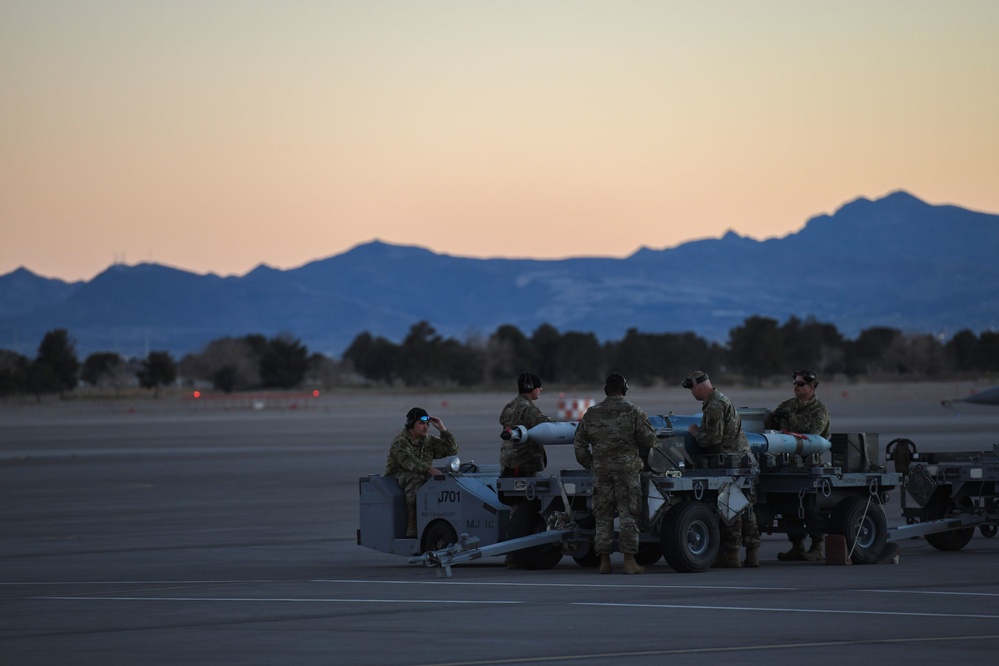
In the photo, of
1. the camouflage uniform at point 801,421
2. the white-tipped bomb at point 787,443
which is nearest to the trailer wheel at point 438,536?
the white-tipped bomb at point 787,443

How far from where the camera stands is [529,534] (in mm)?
17406

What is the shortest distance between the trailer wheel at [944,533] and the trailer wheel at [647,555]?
3698 mm

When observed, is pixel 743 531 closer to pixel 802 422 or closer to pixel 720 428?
pixel 720 428

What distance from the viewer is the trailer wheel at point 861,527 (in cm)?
1722

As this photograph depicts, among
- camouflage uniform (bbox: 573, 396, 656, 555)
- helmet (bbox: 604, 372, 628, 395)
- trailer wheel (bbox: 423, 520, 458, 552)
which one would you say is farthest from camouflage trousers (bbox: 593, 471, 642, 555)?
trailer wheel (bbox: 423, 520, 458, 552)

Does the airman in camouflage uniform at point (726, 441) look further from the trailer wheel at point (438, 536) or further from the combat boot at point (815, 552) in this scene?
the trailer wheel at point (438, 536)

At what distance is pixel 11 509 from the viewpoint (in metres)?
28.8

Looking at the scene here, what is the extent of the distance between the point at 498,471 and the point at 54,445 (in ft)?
134

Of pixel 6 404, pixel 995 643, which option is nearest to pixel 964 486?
pixel 995 643

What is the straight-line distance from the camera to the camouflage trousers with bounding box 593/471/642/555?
635 inches

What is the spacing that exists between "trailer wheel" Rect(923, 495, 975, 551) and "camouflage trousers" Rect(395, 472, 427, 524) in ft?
20.1

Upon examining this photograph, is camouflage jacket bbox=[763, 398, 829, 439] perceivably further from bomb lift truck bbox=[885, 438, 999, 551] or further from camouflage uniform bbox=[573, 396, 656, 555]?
camouflage uniform bbox=[573, 396, 656, 555]

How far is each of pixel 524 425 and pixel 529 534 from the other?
116 cm

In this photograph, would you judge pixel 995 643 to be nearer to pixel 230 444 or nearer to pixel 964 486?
pixel 964 486
